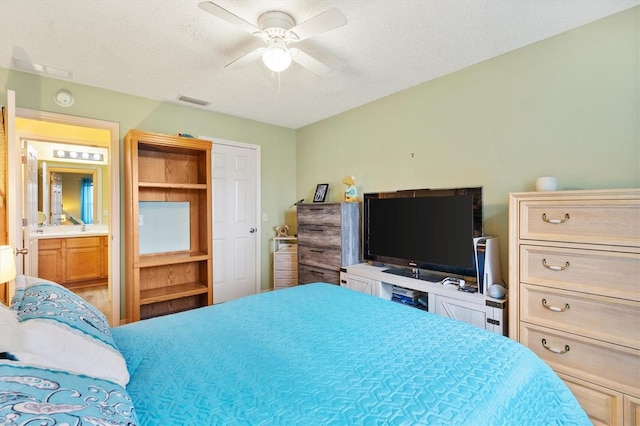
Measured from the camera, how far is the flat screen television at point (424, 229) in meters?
2.42

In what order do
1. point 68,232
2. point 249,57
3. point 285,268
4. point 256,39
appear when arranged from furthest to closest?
point 68,232 → point 285,268 → point 256,39 → point 249,57

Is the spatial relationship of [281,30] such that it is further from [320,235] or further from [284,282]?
[284,282]

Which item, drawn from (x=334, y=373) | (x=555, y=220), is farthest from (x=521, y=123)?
(x=334, y=373)

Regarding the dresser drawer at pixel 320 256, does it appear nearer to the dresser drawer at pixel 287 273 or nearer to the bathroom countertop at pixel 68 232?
the dresser drawer at pixel 287 273

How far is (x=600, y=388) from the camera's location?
164 cm

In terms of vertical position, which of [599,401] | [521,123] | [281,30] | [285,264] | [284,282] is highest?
[281,30]

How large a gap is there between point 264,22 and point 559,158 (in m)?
2.28

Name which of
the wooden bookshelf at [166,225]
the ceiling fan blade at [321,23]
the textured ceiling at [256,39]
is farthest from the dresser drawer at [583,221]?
the wooden bookshelf at [166,225]

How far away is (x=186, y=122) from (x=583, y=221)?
153 inches

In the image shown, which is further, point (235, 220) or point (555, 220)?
point (235, 220)

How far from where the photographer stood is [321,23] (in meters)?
1.69

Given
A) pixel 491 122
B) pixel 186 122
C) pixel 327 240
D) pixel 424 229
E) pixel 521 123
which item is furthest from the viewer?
A: pixel 186 122

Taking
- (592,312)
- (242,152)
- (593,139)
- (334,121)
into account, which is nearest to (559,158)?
(593,139)

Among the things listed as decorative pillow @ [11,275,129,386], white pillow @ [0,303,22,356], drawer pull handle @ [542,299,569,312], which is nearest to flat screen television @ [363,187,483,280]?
drawer pull handle @ [542,299,569,312]
